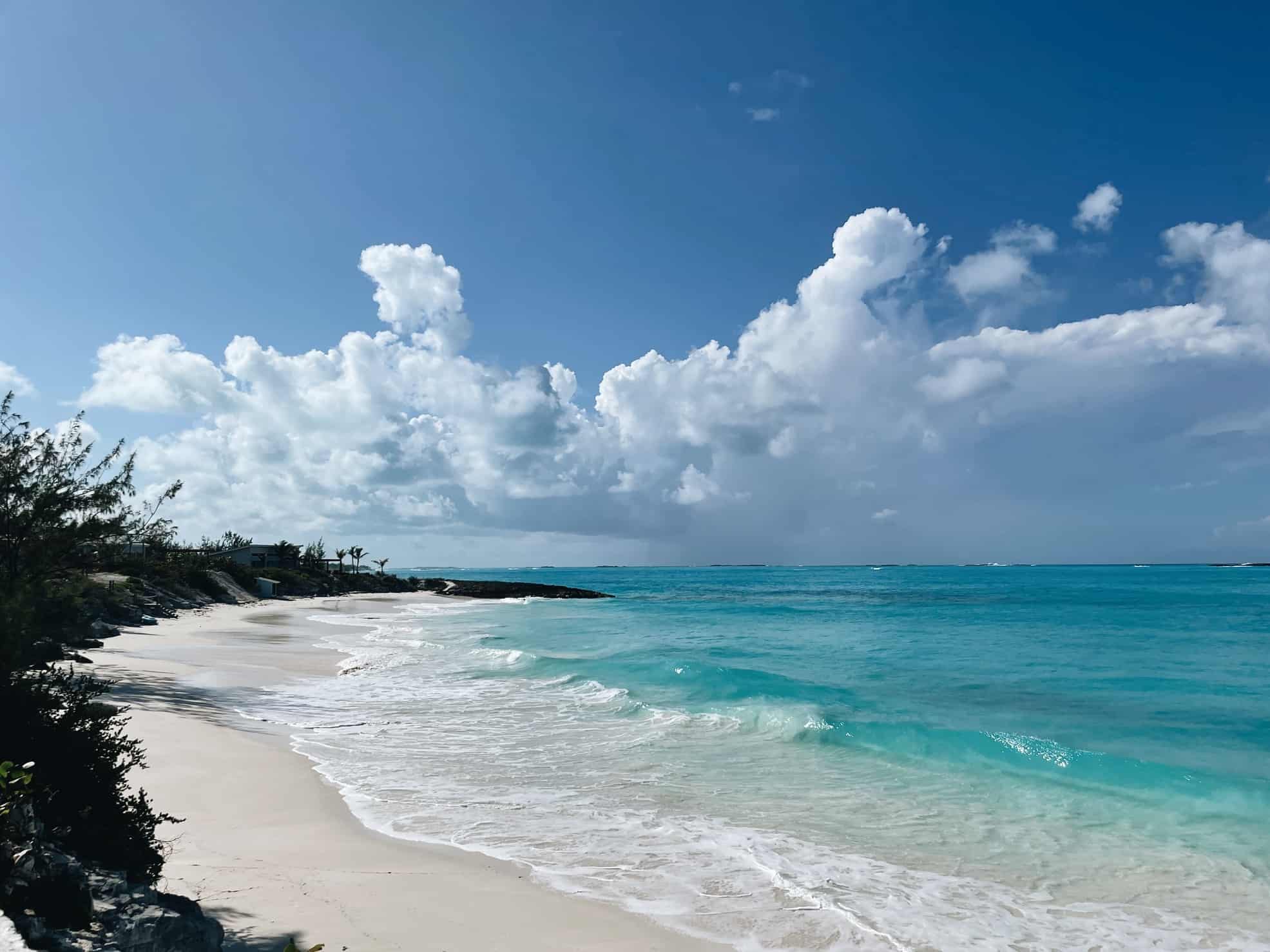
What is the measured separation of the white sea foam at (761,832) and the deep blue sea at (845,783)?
0.04 m

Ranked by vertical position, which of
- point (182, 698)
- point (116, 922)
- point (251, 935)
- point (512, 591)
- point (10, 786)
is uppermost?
point (10, 786)

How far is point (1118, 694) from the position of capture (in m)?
19.8

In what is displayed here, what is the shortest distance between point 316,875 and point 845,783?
800 cm

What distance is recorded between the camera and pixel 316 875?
7008 mm

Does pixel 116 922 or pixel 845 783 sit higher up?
pixel 116 922

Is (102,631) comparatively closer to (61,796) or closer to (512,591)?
(61,796)

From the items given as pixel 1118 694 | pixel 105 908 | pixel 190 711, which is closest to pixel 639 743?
pixel 190 711

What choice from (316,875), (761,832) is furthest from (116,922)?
(761,832)

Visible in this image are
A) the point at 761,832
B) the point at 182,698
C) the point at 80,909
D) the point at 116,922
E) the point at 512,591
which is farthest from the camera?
the point at 512,591

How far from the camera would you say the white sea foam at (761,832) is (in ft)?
22.5

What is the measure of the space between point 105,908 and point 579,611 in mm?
55689

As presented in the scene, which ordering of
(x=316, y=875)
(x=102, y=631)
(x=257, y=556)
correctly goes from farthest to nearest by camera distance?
(x=257, y=556) → (x=102, y=631) → (x=316, y=875)

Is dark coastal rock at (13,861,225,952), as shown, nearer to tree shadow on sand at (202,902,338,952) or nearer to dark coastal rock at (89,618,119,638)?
tree shadow on sand at (202,902,338,952)

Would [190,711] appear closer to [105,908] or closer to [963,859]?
[105,908]
